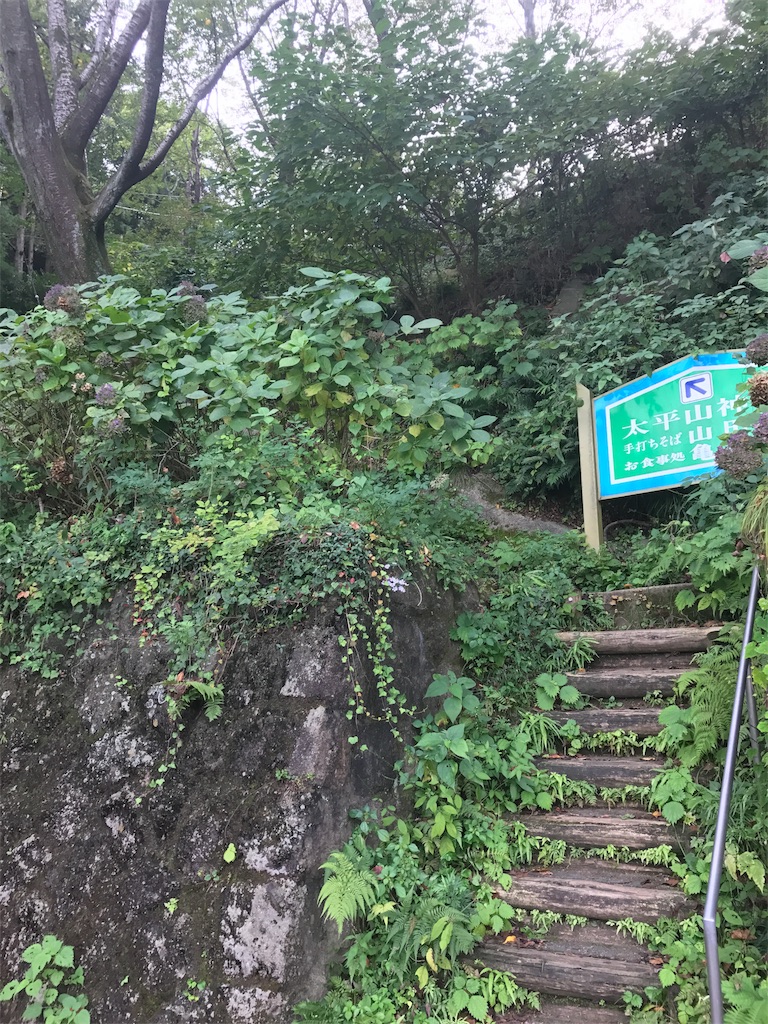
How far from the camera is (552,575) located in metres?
5.00

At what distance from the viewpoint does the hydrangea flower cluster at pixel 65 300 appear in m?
3.90

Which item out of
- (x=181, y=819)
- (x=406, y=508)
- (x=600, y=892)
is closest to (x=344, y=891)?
(x=181, y=819)

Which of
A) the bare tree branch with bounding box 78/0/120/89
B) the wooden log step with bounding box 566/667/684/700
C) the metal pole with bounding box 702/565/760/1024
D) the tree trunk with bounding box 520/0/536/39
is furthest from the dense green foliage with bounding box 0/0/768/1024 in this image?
the tree trunk with bounding box 520/0/536/39

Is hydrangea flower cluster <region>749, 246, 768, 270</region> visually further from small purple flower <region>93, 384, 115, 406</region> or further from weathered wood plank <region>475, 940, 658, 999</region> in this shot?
small purple flower <region>93, 384, 115, 406</region>

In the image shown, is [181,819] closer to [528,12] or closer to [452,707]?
[452,707]

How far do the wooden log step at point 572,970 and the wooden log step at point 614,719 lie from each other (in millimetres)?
1244

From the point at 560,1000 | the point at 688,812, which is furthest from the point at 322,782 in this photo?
the point at 688,812

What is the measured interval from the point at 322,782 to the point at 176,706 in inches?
32.9

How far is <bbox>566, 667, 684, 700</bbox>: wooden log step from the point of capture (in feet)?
13.0

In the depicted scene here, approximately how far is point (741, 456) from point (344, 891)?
107 inches

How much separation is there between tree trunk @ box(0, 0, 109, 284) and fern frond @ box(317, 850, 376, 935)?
664cm

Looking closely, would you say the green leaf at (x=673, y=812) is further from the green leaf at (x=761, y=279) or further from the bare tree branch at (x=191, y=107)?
the bare tree branch at (x=191, y=107)

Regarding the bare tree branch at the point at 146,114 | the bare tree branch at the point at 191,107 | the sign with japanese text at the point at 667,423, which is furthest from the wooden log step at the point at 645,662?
the bare tree branch at the point at 191,107

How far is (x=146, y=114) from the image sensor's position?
23.8ft
